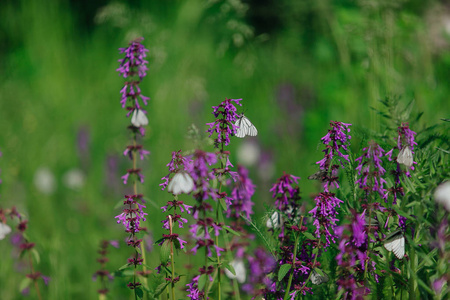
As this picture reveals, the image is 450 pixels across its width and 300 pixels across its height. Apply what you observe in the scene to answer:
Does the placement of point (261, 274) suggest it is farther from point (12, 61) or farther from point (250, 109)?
point (12, 61)

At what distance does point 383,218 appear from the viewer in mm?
1789

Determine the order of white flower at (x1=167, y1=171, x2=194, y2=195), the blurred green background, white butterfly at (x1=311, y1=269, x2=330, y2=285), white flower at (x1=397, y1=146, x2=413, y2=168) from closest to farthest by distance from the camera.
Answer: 1. white flower at (x1=167, y1=171, x2=194, y2=195)
2. white flower at (x1=397, y1=146, x2=413, y2=168)
3. white butterfly at (x1=311, y1=269, x2=330, y2=285)
4. the blurred green background

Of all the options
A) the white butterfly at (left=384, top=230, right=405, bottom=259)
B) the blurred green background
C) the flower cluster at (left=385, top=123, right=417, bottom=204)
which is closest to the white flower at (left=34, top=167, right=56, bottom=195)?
the blurred green background

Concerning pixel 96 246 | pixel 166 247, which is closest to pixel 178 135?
pixel 96 246

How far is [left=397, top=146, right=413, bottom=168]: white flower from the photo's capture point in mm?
1580

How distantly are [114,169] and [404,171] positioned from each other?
338cm

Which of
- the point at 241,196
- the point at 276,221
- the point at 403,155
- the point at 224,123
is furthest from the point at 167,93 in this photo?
the point at 403,155

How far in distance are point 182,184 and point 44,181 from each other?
3.38 meters

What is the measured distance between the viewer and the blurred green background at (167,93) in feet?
11.5

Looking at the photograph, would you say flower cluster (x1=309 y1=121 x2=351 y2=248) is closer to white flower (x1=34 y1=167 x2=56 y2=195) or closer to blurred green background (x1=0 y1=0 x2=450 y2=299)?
blurred green background (x1=0 y1=0 x2=450 y2=299)

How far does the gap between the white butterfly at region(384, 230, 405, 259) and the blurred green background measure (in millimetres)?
1359

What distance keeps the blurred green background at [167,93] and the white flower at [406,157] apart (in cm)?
139

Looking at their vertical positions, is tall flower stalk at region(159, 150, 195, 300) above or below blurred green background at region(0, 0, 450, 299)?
below

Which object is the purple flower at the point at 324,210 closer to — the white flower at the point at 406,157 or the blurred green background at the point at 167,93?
the white flower at the point at 406,157
